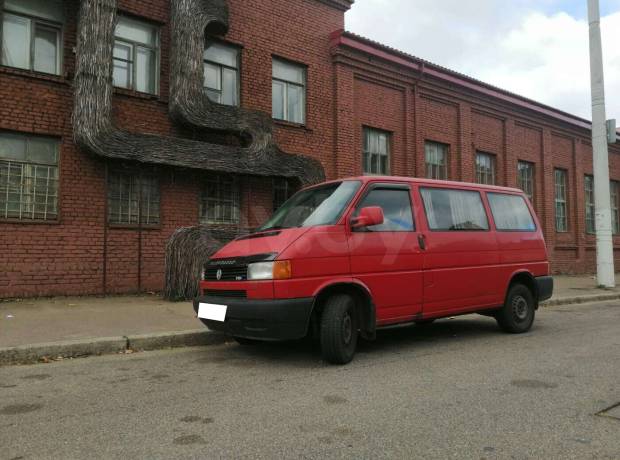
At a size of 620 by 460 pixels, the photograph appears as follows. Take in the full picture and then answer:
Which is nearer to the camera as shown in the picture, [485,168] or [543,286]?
[543,286]

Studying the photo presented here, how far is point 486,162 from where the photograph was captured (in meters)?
18.6

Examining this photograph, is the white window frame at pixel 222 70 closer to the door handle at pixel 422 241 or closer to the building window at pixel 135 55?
the building window at pixel 135 55

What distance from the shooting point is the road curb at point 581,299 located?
1113 centimetres

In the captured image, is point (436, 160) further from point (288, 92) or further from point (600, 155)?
point (288, 92)

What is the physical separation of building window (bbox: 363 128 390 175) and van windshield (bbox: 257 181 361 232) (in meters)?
8.68

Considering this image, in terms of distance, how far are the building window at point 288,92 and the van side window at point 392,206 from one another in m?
7.39

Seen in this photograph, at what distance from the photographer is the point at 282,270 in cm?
506

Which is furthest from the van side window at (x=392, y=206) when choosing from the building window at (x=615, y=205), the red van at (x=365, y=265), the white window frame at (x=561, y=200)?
the building window at (x=615, y=205)

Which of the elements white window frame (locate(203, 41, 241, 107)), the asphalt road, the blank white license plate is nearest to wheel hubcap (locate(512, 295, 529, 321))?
the asphalt road

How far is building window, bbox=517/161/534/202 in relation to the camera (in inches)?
778

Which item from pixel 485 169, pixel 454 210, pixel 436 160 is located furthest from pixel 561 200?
pixel 454 210

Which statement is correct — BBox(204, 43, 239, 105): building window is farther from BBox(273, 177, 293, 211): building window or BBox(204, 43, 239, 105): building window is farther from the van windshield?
the van windshield

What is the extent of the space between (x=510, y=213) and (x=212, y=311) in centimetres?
448

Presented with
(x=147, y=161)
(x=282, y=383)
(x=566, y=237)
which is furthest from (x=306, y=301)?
(x=566, y=237)
